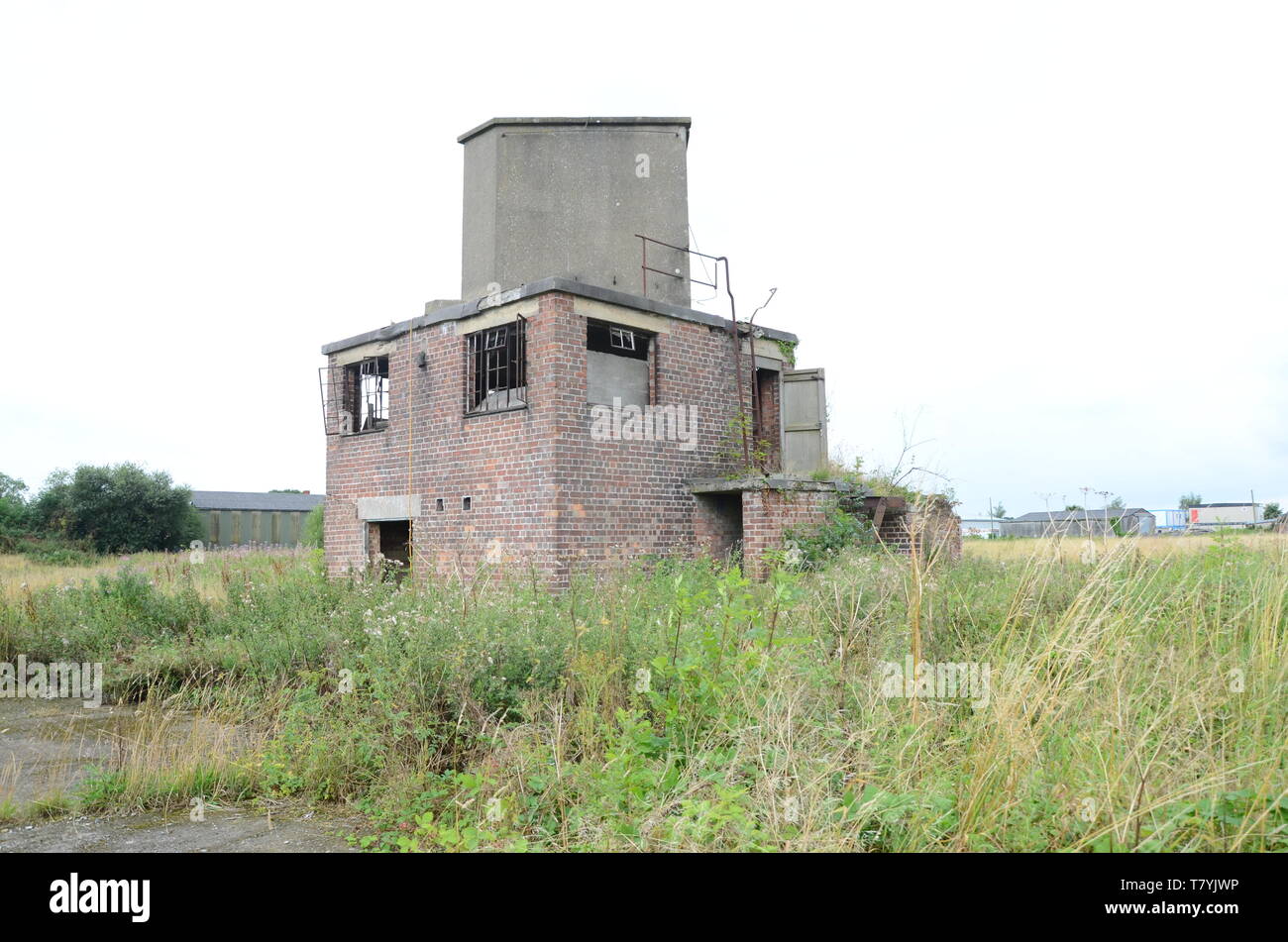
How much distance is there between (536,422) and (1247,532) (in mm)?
8053

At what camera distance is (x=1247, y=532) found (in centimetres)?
843

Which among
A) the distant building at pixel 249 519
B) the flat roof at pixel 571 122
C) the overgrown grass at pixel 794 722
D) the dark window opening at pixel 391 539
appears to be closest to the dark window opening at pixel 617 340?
the flat roof at pixel 571 122

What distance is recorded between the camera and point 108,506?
3328 centimetres

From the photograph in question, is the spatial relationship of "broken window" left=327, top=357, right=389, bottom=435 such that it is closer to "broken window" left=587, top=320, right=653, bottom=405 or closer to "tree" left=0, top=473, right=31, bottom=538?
"broken window" left=587, top=320, right=653, bottom=405

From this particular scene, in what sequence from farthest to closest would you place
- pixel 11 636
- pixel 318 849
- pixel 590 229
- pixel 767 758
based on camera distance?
pixel 590 229, pixel 11 636, pixel 318 849, pixel 767 758

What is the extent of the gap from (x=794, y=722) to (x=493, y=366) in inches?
340

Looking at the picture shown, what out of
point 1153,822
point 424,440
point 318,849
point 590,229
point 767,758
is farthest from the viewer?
point 590,229

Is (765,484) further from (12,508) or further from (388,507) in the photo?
(12,508)

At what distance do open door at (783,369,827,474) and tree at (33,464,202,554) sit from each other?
30.8 meters

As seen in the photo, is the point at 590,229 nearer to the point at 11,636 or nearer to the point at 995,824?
the point at 11,636

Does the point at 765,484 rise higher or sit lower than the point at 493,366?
lower

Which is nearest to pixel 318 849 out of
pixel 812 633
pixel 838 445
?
pixel 812 633

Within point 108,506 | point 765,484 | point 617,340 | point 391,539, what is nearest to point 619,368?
point 617,340

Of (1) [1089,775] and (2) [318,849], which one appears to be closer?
(1) [1089,775]
